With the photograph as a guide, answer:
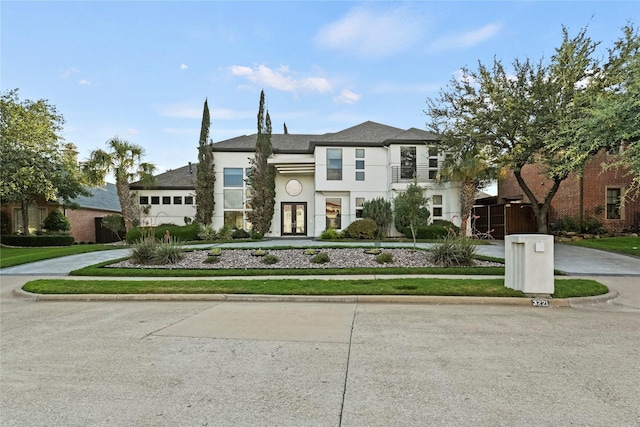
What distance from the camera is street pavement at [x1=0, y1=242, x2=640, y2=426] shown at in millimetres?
2848

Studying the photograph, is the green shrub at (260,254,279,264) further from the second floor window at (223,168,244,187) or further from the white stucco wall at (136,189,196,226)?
the white stucco wall at (136,189,196,226)

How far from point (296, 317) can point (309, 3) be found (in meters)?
11.3

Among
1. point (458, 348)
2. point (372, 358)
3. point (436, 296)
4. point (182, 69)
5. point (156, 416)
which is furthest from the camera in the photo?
point (182, 69)

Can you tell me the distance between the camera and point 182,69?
1495 centimetres

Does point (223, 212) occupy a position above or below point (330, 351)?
above

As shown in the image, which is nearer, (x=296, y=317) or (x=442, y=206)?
(x=296, y=317)

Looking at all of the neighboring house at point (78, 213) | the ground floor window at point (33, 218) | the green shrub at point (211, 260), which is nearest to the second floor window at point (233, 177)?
the green shrub at point (211, 260)

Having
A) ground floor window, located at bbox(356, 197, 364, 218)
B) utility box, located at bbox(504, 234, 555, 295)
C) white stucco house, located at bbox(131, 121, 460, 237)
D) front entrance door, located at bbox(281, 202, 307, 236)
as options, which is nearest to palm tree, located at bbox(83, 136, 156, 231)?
white stucco house, located at bbox(131, 121, 460, 237)

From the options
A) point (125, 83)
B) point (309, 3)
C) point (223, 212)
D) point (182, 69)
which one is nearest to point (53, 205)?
point (223, 212)

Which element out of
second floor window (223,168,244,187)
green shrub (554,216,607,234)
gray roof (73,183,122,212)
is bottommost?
green shrub (554,216,607,234)

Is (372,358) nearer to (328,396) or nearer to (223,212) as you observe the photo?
(328,396)

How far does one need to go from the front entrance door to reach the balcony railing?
20.5ft

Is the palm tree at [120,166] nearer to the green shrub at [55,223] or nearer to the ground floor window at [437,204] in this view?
the green shrub at [55,223]

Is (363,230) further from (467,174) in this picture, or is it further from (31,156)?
(31,156)
